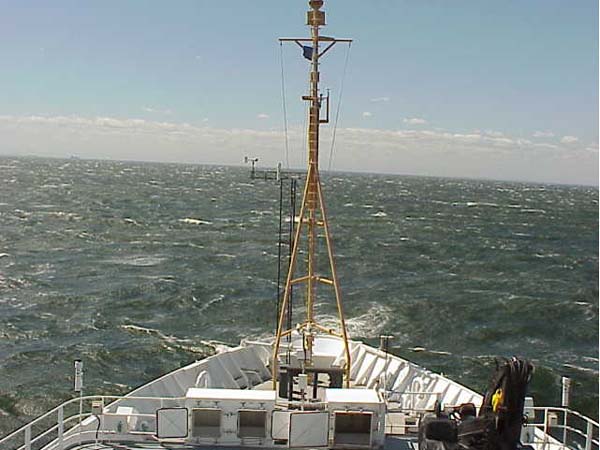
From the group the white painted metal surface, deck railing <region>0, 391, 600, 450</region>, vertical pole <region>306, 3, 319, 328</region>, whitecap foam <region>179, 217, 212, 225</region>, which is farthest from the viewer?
whitecap foam <region>179, 217, 212, 225</region>

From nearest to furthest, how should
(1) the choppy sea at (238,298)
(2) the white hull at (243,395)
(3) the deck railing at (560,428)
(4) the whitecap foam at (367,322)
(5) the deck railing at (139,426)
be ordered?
(5) the deck railing at (139,426) < (2) the white hull at (243,395) < (3) the deck railing at (560,428) < (1) the choppy sea at (238,298) < (4) the whitecap foam at (367,322)

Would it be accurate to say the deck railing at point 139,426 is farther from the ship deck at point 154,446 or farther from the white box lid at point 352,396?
the white box lid at point 352,396

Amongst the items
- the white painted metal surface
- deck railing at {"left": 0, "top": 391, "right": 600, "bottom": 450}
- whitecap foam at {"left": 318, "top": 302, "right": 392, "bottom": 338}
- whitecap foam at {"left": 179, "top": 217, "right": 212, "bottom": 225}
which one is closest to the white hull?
deck railing at {"left": 0, "top": 391, "right": 600, "bottom": 450}

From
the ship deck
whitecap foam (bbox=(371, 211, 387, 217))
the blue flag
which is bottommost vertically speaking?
whitecap foam (bbox=(371, 211, 387, 217))

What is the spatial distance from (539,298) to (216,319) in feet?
75.8

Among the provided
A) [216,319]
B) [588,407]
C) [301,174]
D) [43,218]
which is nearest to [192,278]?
[216,319]

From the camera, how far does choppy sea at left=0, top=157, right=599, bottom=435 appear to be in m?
32.0

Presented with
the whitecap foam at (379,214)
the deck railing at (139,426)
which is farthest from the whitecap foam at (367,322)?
the whitecap foam at (379,214)

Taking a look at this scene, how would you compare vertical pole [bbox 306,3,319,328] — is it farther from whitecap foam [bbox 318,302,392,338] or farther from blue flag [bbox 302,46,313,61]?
whitecap foam [bbox 318,302,392,338]

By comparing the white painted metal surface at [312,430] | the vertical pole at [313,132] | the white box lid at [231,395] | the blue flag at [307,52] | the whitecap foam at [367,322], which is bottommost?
the whitecap foam at [367,322]

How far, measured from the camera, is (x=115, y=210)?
325 ft

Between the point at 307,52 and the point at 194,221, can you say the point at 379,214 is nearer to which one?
the point at 194,221

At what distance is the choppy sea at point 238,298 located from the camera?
1261 inches

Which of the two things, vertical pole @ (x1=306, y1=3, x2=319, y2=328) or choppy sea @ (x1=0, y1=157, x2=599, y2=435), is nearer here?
vertical pole @ (x1=306, y1=3, x2=319, y2=328)
